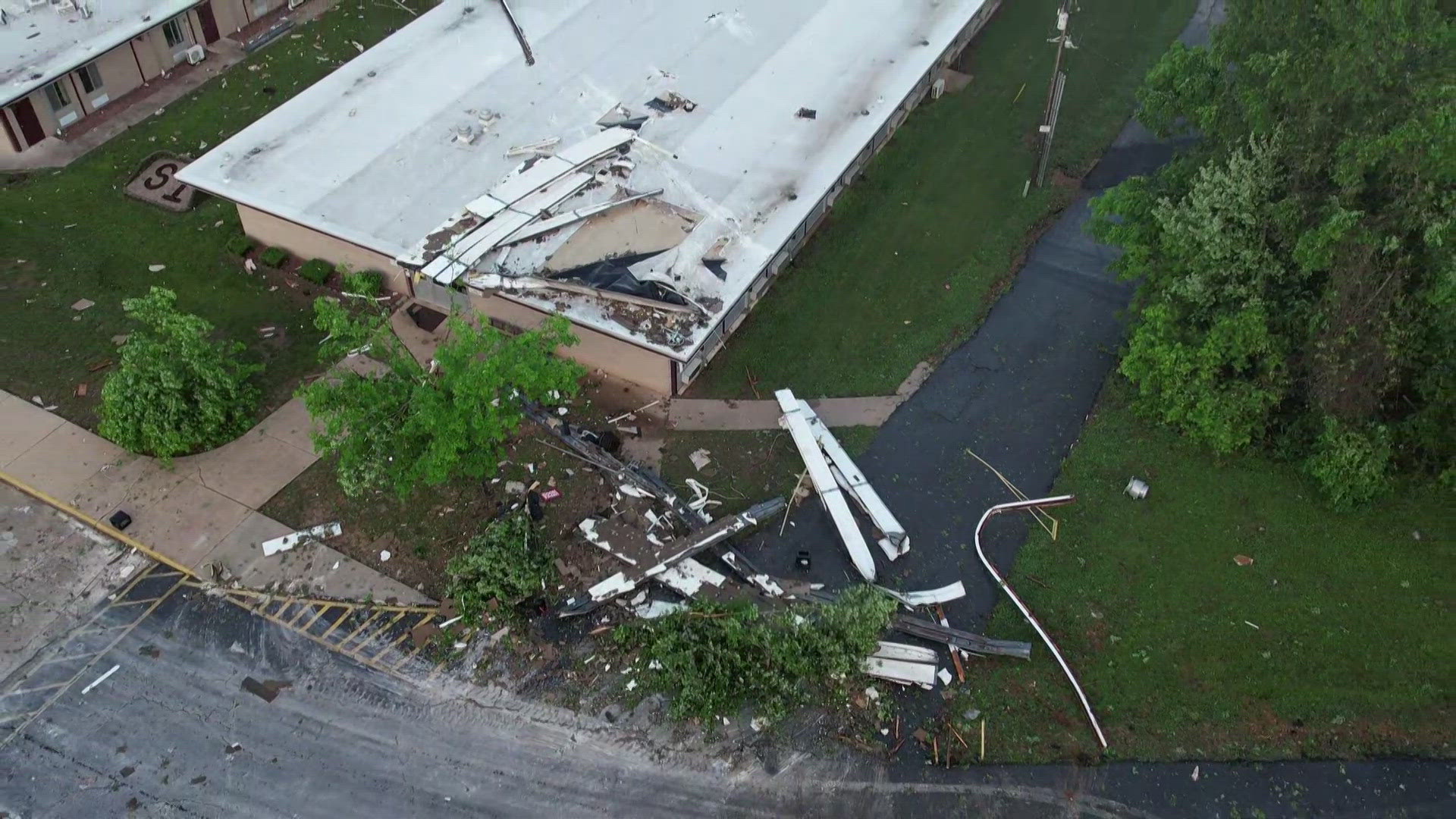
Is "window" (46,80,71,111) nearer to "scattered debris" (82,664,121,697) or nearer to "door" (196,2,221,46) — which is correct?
"door" (196,2,221,46)

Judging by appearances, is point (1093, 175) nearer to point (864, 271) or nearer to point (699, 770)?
point (864, 271)

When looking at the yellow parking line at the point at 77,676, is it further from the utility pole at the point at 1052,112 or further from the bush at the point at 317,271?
the utility pole at the point at 1052,112

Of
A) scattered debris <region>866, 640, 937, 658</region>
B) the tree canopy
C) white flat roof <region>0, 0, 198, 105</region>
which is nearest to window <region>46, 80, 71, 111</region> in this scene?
white flat roof <region>0, 0, 198, 105</region>

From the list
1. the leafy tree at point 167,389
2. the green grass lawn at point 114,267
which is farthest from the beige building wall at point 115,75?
the leafy tree at point 167,389

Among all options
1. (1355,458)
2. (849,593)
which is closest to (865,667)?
(849,593)

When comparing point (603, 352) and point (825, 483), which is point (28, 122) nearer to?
point (603, 352)

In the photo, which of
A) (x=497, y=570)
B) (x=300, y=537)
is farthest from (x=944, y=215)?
(x=300, y=537)
